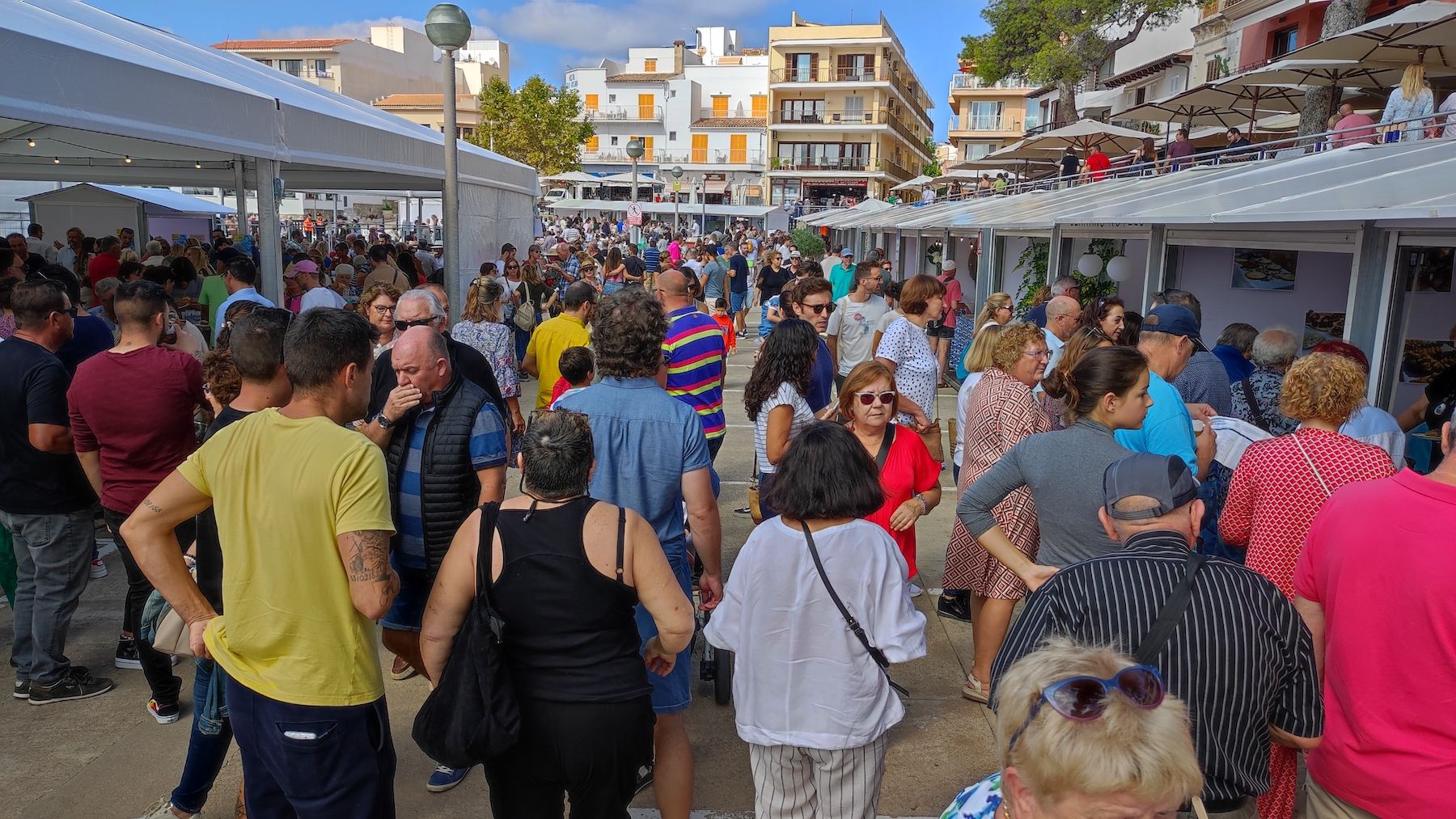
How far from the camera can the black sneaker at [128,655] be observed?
4508 millimetres

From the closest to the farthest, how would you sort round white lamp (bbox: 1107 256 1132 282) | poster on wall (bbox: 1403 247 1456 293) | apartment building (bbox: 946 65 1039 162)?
1. poster on wall (bbox: 1403 247 1456 293)
2. round white lamp (bbox: 1107 256 1132 282)
3. apartment building (bbox: 946 65 1039 162)

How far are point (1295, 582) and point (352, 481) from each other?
7.97 ft

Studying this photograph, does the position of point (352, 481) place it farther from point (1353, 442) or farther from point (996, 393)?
point (1353, 442)

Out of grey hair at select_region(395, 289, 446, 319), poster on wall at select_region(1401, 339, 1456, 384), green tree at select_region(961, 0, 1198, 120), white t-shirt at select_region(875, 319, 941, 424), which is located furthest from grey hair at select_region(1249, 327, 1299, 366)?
green tree at select_region(961, 0, 1198, 120)

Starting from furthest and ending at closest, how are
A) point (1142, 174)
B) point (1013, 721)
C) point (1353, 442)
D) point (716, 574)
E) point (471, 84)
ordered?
point (471, 84) → point (1142, 174) → point (716, 574) → point (1353, 442) → point (1013, 721)

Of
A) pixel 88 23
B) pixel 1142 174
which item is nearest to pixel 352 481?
pixel 88 23

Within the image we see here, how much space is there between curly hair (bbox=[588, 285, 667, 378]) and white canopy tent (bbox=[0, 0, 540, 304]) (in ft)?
9.65

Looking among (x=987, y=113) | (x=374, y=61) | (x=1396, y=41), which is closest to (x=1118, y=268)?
(x=1396, y=41)

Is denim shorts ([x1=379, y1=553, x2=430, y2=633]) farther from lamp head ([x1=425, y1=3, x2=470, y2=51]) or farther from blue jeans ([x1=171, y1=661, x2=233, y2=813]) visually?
lamp head ([x1=425, y1=3, x2=470, y2=51])

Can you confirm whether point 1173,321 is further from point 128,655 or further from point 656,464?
point 128,655

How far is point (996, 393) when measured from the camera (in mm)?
4160

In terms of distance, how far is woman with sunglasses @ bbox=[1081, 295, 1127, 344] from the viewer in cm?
577

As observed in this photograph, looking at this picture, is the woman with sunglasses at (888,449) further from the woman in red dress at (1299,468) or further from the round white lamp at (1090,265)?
the round white lamp at (1090,265)

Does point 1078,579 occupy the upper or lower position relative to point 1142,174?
lower
